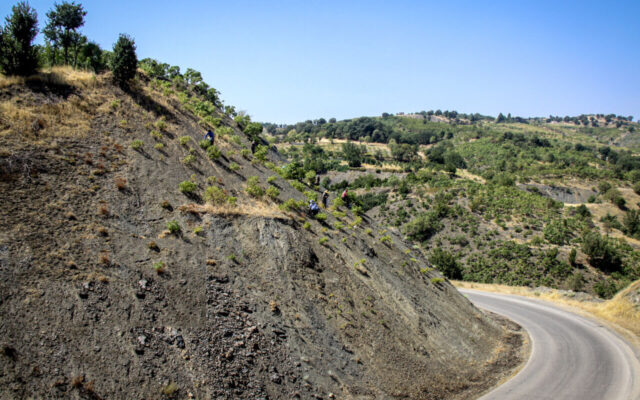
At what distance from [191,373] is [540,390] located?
15.1 metres

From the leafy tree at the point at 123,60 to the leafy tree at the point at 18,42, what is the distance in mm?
4293

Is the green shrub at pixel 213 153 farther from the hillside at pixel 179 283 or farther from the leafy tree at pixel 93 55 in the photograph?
the leafy tree at pixel 93 55

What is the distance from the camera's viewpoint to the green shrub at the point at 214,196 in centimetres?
1783

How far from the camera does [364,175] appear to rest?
91.6 meters

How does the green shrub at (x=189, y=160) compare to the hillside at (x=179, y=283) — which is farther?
the green shrub at (x=189, y=160)

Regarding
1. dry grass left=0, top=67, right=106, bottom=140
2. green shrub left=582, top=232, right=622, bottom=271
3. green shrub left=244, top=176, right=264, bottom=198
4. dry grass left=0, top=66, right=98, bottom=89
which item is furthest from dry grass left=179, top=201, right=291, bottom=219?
green shrub left=582, top=232, right=622, bottom=271

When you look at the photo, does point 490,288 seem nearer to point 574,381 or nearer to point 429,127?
point 574,381

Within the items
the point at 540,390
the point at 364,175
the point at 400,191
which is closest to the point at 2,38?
the point at 540,390

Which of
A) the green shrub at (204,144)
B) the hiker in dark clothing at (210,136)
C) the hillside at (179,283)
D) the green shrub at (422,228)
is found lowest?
the green shrub at (422,228)

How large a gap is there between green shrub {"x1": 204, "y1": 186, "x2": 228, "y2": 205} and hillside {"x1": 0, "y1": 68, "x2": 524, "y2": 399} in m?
0.11

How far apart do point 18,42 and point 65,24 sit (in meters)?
7.26

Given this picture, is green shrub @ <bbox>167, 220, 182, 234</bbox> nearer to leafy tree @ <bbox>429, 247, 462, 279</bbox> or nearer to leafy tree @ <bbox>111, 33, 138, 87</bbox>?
leafy tree @ <bbox>111, 33, 138, 87</bbox>

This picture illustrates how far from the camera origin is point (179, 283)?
1295 centimetres

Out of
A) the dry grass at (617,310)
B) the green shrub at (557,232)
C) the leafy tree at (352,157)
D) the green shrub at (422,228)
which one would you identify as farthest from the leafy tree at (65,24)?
the leafy tree at (352,157)
